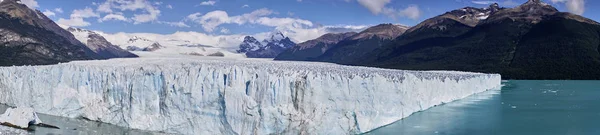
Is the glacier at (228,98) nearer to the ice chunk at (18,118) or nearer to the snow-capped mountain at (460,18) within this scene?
the ice chunk at (18,118)

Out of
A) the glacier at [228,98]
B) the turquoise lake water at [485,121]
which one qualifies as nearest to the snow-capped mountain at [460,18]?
the turquoise lake water at [485,121]

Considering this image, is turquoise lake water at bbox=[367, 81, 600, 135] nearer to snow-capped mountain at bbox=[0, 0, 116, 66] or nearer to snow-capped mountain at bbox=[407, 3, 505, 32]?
snow-capped mountain at bbox=[0, 0, 116, 66]

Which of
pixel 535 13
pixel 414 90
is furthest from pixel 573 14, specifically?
pixel 414 90

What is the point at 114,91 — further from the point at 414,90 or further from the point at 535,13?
the point at 535,13

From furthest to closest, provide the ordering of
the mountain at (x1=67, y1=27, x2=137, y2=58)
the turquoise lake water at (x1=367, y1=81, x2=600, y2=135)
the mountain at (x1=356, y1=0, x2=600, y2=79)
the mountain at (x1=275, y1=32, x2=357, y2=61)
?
the mountain at (x1=275, y1=32, x2=357, y2=61) < the mountain at (x1=67, y1=27, x2=137, y2=58) < the mountain at (x1=356, y1=0, x2=600, y2=79) < the turquoise lake water at (x1=367, y1=81, x2=600, y2=135)

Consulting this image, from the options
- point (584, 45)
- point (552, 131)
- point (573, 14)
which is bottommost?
point (552, 131)

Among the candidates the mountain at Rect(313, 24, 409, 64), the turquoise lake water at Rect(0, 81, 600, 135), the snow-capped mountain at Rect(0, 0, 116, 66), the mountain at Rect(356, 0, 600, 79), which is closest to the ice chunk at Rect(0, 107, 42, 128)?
the turquoise lake water at Rect(0, 81, 600, 135)
